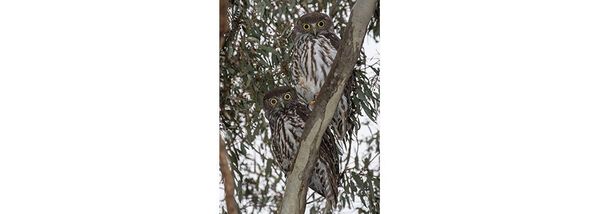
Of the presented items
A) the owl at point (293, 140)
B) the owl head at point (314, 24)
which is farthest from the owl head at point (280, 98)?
the owl head at point (314, 24)

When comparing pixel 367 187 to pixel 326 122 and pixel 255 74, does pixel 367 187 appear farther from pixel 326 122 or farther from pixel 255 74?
pixel 255 74

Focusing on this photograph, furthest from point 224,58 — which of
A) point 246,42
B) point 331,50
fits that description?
point 331,50

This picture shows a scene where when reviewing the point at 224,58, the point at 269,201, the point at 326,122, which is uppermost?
the point at 224,58

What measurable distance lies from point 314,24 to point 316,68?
6.2 inches

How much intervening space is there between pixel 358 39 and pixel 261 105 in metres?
0.43

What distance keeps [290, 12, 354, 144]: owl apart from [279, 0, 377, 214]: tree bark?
0.02 meters

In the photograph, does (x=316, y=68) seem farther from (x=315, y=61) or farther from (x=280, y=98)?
(x=280, y=98)

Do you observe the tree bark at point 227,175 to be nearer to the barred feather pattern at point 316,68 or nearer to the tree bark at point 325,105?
the tree bark at point 325,105

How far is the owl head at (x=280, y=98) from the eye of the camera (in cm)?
351

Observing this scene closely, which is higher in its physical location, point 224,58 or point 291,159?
point 224,58

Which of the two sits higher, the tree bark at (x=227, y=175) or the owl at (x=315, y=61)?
the owl at (x=315, y=61)

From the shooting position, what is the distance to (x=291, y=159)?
3533 mm

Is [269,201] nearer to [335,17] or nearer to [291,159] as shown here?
[291,159]

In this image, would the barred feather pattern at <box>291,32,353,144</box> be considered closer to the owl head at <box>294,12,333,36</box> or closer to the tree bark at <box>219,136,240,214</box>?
the owl head at <box>294,12,333,36</box>
